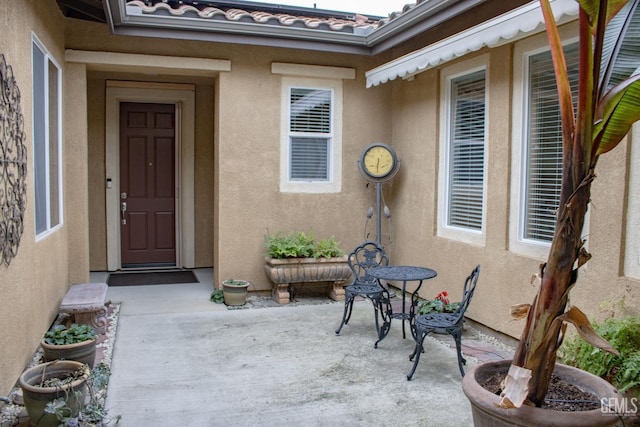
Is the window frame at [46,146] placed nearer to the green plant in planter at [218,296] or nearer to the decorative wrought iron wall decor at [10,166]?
the decorative wrought iron wall decor at [10,166]

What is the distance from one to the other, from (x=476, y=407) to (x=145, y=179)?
754 cm

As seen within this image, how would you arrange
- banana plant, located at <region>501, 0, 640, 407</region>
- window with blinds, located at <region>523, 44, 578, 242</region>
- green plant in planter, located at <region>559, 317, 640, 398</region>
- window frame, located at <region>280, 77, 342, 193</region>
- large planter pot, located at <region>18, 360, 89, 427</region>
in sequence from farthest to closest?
window frame, located at <region>280, 77, 342, 193</region> < window with blinds, located at <region>523, 44, 578, 242</region> < large planter pot, located at <region>18, 360, 89, 427</region> < green plant in planter, located at <region>559, 317, 640, 398</region> < banana plant, located at <region>501, 0, 640, 407</region>

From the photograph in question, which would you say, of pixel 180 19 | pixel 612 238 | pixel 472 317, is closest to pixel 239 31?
pixel 180 19

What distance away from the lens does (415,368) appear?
14.8 feet

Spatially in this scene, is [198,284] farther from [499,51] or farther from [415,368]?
[499,51]

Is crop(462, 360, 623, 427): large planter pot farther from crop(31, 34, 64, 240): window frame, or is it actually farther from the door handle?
the door handle

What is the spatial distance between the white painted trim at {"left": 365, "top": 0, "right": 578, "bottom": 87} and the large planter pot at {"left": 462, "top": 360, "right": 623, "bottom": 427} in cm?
270

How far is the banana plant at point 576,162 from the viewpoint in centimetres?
251

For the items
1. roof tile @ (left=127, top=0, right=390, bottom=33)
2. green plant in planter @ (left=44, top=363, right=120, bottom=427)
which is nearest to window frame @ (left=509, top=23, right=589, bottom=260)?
roof tile @ (left=127, top=0, right=390, bottom=33)

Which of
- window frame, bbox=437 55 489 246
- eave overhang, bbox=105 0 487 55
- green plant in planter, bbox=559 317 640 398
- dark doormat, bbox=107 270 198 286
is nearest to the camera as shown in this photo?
green plant in planter, bbox=559 317 640 398

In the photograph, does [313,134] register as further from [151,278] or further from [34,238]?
[34,238]

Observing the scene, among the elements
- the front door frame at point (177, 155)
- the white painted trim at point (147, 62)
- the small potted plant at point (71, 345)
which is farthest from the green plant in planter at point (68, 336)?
the front door frame at point (177, 155)

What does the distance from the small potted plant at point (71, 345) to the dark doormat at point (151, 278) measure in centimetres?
352

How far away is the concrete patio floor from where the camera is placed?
3891 mm
